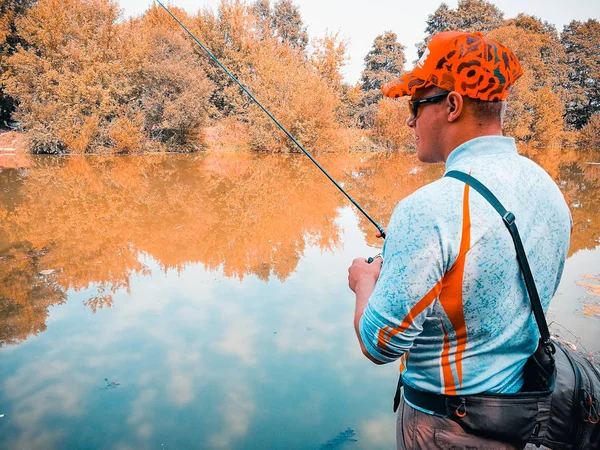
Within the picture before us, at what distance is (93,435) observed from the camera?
2551mm

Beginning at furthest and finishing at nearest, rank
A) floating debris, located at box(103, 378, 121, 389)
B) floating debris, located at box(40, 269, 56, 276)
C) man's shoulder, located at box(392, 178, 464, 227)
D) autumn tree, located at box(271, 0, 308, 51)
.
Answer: autumn tree, located at box(271, 0, 308, 51) < floating debris, located at box(40, 269, 56, 276) < floating debris, located at box(103, 378, 121, 389) < man's shoulder, located at box(392, 178, 464, 227)

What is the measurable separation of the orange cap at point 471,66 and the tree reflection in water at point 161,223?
4051 mm

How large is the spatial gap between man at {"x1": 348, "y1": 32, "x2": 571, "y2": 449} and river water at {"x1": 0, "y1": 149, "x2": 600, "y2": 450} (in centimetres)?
170

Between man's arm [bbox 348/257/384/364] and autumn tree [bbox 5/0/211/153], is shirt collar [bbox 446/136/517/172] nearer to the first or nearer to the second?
man's arm [bbox 348/257/384/364]

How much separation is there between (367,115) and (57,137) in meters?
22.2

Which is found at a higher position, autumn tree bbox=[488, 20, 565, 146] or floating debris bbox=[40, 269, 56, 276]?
autumn tree bbox=[488, 20, 565, 146]

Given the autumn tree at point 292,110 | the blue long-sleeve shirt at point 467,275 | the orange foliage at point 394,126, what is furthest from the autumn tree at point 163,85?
the blue long-sleeve shirt at point 467,275

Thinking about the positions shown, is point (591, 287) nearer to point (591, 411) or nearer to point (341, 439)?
point (341, 439)

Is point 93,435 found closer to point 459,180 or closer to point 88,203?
point 459,180

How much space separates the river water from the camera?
2654 millimetres

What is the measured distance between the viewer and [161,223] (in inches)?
294

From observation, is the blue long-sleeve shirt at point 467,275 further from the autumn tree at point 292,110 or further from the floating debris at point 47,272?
the autumn tree at point 292,110

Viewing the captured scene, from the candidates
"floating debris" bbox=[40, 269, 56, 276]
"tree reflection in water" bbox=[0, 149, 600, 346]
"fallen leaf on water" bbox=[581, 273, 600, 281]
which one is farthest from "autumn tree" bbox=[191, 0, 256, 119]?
"fallen leaf on water" bbox=[581, 273, 600, 281]

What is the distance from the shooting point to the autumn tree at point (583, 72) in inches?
1379
